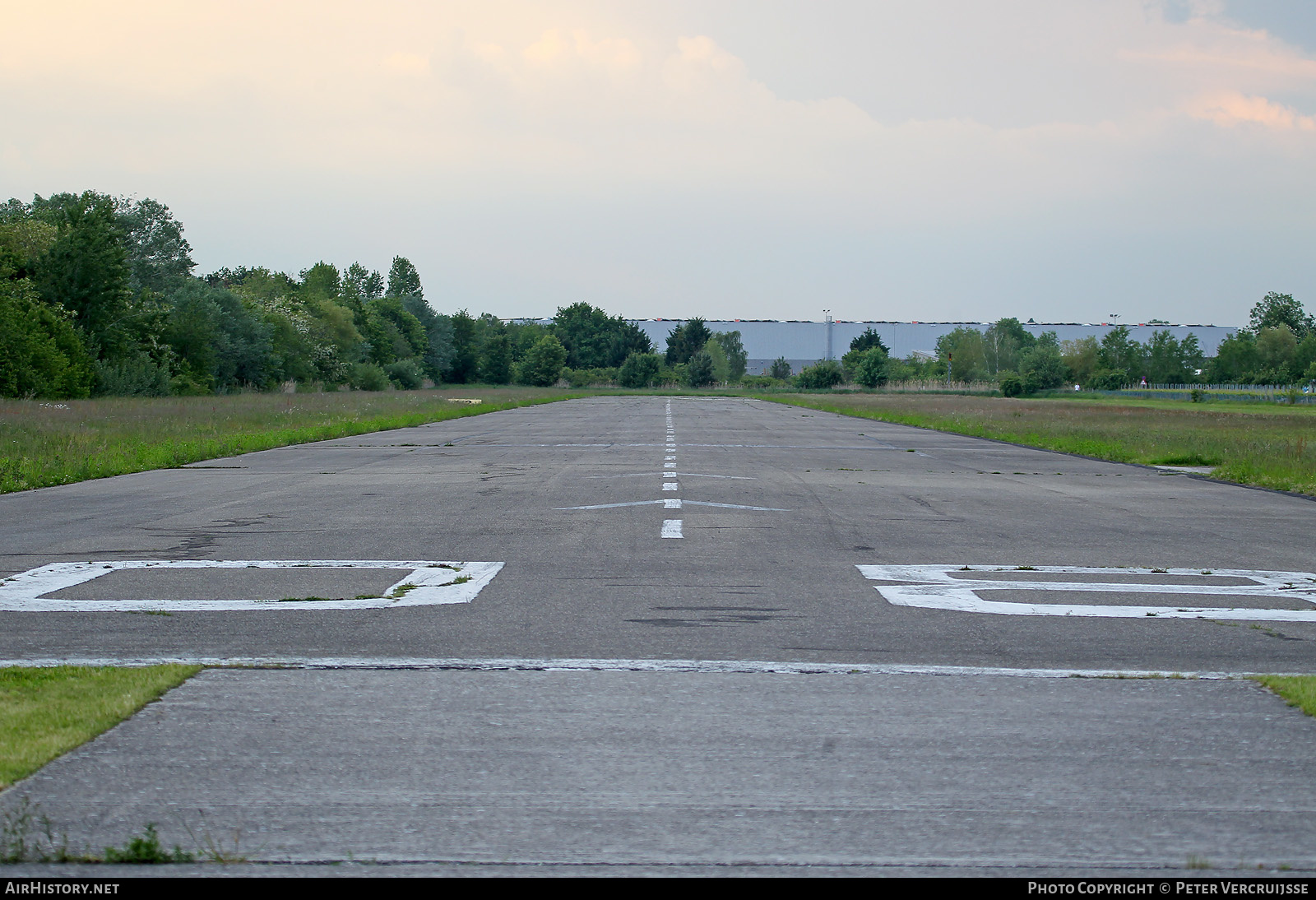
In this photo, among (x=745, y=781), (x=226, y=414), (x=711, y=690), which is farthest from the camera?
(x=226, y=414)

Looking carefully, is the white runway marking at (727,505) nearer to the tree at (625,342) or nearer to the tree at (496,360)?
the tree at (496,360)

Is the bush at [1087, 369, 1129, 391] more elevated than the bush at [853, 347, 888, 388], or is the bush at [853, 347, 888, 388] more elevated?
the bush at [853, 347, 888, 388]

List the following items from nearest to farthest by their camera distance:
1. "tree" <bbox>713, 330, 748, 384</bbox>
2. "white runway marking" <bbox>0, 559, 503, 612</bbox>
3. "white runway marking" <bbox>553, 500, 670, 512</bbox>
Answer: "white runway marking" <bbox>0, 559, 503, 612</bbox> < "white runway marking" <bbox>553, 500, 670, 512</bbox> < "tree" <bbox>713, 330, 748, 384</bbox>

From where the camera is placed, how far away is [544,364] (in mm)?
145750

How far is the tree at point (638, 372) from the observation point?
150 m

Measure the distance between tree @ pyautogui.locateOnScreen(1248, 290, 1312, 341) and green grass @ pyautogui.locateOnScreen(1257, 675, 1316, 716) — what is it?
192258 mm

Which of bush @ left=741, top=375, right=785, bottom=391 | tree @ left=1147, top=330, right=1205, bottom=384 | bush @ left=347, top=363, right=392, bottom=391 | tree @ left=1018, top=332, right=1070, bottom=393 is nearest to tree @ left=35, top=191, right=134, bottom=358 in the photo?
bush @ left=347, top=363, right=392, bottom=391

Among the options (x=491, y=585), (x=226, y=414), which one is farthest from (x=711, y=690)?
(x=226, y=414)

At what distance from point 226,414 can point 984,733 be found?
35.2m

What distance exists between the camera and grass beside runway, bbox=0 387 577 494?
18.0 metres

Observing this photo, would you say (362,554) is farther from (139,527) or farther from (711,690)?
(711,690)

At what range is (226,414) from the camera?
36312 mm

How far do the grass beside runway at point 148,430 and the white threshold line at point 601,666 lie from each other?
37.1 ft

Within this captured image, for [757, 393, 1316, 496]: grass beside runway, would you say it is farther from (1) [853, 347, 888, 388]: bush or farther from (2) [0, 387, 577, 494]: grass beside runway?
(1) [853, 347, 888, 388]: bush
